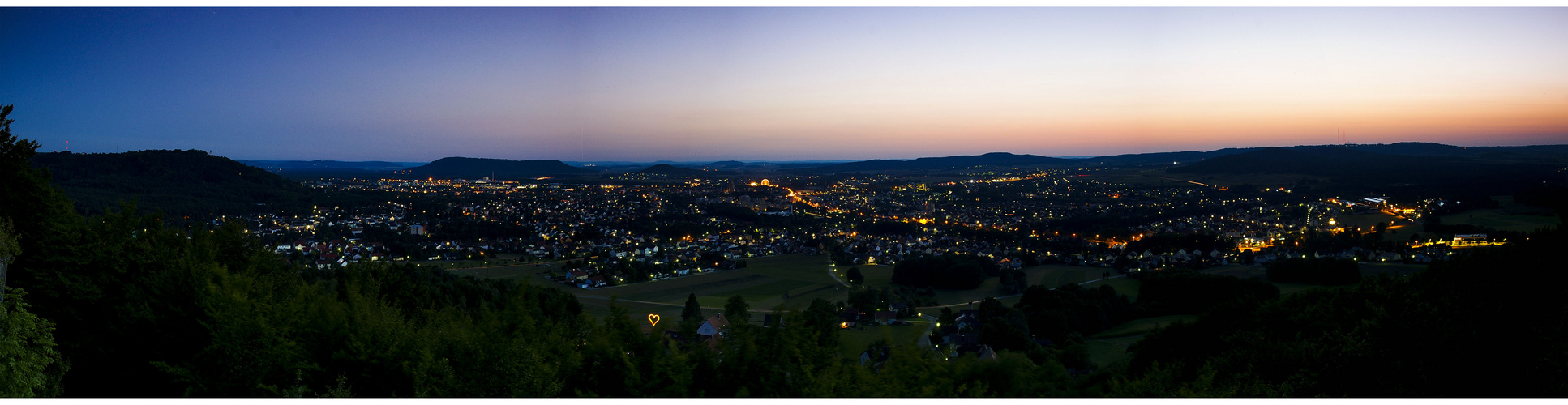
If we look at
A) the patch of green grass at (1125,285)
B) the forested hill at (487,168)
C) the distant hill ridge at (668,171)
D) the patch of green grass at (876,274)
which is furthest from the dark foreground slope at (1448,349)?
the forested hill at (487,168)

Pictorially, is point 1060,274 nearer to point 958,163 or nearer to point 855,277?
point 855,277

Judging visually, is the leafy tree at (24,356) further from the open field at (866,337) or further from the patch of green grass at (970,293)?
the patch of green grass at (970,293)

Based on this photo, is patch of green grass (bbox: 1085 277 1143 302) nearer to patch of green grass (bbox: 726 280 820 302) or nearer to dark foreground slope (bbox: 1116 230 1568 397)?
patch of green grass (bbox: 726 280 820 302)

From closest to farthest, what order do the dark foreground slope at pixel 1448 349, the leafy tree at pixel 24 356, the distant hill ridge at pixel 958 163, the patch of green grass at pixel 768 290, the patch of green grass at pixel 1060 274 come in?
the leafy tree at pixel 24 356
the dark foreground slope at pixel 1448 349
the patch of green grass at pixel 768 290
the patch of green grass at pixel 1060 274
the distant hill ridge at pixel 958 163

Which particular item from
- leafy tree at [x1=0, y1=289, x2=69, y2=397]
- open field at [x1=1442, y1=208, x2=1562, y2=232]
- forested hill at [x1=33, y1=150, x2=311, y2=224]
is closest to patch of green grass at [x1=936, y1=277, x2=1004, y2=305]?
open field at [x1=1442, y1=208, x2=1562, y2=232]

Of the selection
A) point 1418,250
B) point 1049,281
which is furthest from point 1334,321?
point 1418,250

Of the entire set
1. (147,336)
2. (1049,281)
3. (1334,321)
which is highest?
(147,336)

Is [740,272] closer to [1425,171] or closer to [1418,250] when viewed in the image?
[1418,250]
